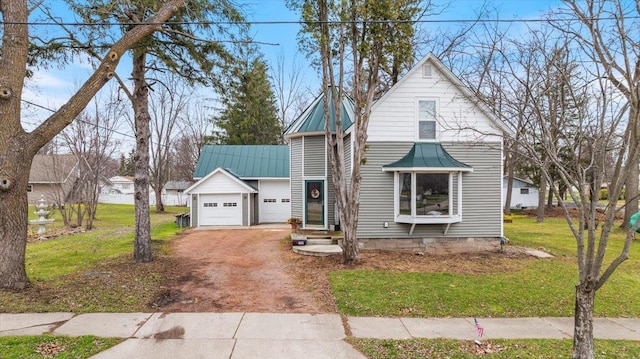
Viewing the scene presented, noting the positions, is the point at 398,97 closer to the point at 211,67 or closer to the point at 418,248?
the point at 418,248

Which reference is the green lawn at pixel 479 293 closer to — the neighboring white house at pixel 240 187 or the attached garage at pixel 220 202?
the attached garage at pixel 220 202

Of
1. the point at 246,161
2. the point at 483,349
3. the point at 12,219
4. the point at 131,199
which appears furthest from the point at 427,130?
the point at 131,199

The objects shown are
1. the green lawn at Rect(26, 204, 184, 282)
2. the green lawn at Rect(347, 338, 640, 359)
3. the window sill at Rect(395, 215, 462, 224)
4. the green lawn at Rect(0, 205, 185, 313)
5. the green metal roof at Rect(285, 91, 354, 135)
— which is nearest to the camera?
the green lawn at Rect(347, 338, 640, 359)

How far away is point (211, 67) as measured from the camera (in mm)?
9914

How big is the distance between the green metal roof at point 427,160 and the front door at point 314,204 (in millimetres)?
2993

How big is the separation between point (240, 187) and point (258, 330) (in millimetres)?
13515

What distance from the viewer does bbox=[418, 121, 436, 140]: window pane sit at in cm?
1135

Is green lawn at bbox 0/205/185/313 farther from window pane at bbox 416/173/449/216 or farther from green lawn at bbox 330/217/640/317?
window pane at bbox 416/173/449/216

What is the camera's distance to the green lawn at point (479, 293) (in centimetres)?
623

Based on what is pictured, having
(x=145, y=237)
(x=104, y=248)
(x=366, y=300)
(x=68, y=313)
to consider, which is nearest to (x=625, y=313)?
(x=366, y=300)

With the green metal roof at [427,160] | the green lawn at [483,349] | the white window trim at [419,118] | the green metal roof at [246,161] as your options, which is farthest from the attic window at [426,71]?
the green metal roof at [246,161]

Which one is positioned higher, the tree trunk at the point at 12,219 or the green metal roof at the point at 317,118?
the green metal roof at the point at 317,118

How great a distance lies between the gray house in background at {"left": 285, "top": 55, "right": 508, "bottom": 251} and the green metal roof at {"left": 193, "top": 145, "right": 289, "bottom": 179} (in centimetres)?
949

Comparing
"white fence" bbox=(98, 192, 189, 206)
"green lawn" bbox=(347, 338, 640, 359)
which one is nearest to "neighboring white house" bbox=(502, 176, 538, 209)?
"green lawn" bbox=(347, 338, 640, 359)
